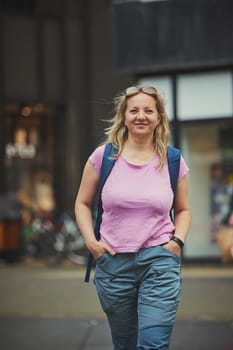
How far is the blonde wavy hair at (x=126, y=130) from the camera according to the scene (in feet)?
11.5

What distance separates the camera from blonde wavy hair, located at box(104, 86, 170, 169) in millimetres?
3492

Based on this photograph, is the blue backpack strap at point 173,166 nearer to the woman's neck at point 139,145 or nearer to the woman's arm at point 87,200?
the woman's neck at point 139,145

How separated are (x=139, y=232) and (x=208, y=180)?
8.14m

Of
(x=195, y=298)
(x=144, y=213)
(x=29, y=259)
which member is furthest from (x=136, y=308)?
(x=29, y=259)

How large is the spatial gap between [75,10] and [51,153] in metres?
3.22

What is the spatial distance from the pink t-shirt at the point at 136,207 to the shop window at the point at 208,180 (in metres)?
→ 7.82

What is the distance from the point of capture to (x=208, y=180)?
11.3 metres

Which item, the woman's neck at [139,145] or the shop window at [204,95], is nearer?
the woman's neck at [139,145]

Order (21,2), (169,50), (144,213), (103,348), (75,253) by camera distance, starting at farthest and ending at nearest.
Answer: (21,2) → (75,253) → (169,50) → (103,348) → (144,213)

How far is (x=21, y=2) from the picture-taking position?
1434cm

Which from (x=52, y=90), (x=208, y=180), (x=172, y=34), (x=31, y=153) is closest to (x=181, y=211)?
(x=172, y=34)

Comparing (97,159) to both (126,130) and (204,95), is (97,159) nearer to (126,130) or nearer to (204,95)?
(126,130)

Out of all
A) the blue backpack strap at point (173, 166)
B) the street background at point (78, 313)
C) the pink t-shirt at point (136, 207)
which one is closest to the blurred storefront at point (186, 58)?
the street background at point (78, 313)

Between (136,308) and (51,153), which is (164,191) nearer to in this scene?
(136,308)
